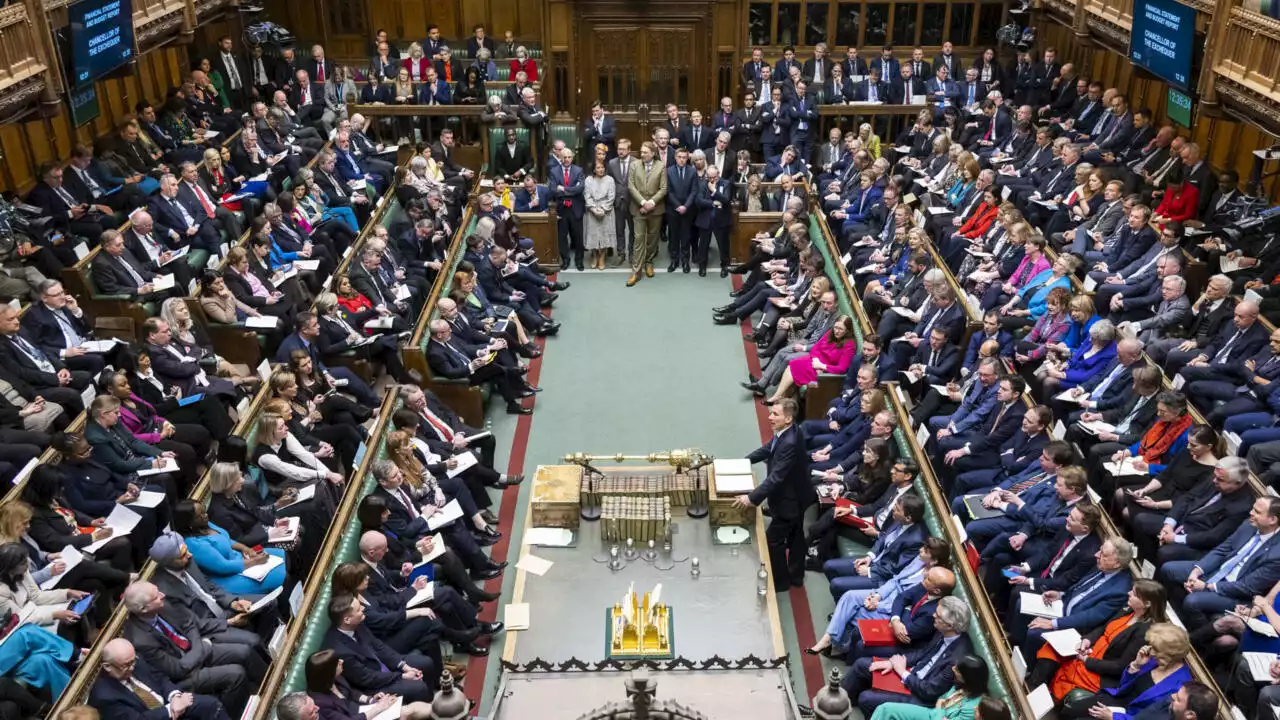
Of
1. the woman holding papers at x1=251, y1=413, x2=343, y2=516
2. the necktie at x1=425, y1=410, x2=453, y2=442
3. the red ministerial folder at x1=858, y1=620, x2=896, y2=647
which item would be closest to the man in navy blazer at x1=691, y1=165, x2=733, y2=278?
the necktie at x1=425, y1=410, x2=453, y2=442

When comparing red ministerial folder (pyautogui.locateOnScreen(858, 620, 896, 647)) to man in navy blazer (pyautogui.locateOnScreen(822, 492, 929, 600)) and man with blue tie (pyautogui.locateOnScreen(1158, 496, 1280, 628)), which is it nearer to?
man in navy blazer (pyautogui.locateOnScreen(822, 492, 929, 600))

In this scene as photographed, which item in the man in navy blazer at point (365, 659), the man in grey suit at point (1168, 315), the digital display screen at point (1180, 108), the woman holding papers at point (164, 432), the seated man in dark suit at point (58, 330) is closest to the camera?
the man in navy blazer at point (365, 659)

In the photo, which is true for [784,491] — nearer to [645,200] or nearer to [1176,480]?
[1176,480]

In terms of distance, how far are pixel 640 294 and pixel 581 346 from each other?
5.02 feet

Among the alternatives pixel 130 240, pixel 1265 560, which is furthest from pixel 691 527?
pixel 130 240

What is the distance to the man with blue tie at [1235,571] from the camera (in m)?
5.77

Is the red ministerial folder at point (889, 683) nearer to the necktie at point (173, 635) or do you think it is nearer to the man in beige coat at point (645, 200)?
the necktie at point (173, 635)

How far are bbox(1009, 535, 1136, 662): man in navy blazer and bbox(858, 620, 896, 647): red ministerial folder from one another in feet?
2.55

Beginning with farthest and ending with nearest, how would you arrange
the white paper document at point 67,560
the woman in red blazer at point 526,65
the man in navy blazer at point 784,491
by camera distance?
1. the woman in red blazer at point 526,65
2. the man in navy blazer at point 784,491
3. the white paper document at point 67,560

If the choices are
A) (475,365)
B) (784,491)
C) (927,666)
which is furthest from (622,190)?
(927,666)

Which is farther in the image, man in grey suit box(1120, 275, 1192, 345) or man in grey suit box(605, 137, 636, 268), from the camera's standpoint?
man in grey suit box(605, 137, 636, 268)

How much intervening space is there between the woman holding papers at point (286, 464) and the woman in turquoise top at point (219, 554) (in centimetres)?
80

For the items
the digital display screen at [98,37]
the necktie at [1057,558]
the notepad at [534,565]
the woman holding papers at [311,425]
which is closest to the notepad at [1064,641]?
the necktie at [1057,558]

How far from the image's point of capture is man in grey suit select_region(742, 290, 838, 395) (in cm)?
964
